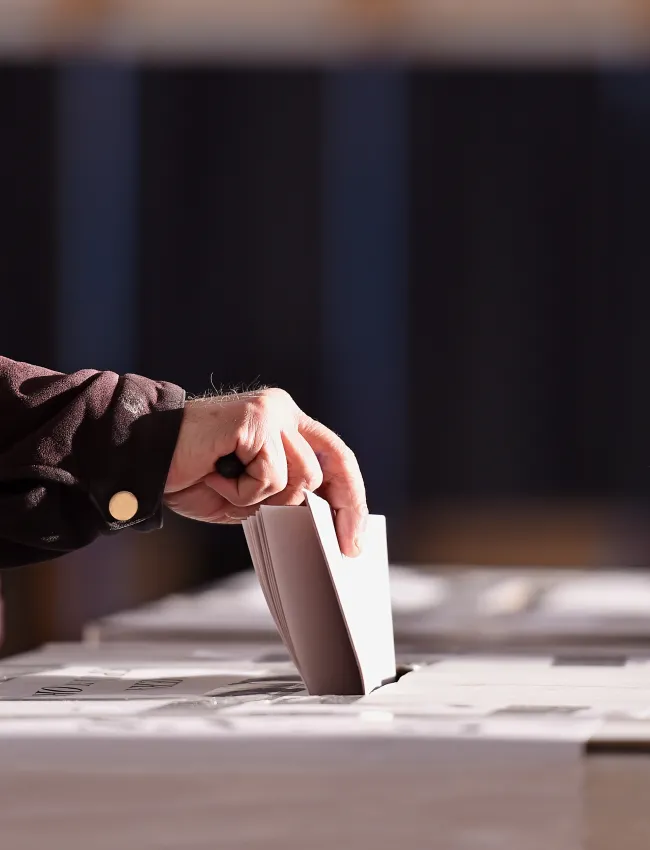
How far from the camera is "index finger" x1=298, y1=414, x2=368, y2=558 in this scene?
0.90m

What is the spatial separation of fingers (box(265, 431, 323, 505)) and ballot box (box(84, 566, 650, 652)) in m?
0.31

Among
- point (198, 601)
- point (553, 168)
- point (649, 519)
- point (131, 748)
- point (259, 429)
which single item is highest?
point (553, 168)

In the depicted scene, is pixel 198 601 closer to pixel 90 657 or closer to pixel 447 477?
pixel 90 657

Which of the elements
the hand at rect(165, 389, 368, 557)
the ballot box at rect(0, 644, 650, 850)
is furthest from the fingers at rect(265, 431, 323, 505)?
the ballot box at rect(0, 644, 650, 850)

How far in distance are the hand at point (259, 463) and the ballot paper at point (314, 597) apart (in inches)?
1.4

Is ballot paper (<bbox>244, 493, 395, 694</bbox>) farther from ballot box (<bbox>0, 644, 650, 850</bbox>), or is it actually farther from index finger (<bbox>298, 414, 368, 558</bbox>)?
ballot box (<bbox>0, 644, 650, 850</bbox>)

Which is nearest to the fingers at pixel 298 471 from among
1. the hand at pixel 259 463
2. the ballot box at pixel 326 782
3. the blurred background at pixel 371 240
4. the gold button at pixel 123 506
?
the hand at pixel 259 463

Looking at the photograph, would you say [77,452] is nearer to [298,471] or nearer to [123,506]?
[123,506]

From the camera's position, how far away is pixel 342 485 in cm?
92

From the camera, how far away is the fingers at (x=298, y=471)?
2.91ft

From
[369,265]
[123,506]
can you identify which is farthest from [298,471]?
[369,265]

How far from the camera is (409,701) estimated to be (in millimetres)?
755

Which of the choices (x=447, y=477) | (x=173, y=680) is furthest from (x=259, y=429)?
(x=447, y=477)

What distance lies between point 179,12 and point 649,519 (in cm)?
232
